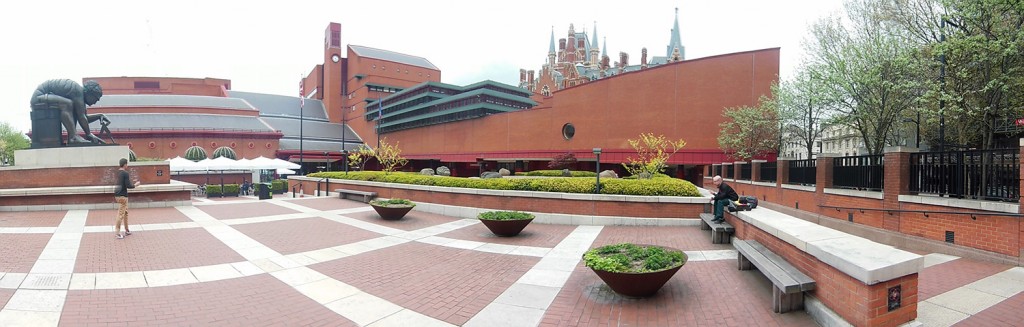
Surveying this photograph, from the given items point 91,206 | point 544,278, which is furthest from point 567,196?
point 91,206

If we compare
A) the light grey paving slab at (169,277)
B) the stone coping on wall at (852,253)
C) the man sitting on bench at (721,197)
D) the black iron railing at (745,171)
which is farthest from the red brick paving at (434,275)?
the black iron railing at (745,171)

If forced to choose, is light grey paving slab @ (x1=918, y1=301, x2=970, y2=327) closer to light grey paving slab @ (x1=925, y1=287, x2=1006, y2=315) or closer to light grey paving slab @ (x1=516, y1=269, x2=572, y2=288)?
Answer: light grey paving slab @ (x1=925, y1=287, x2=1006, y2=315)

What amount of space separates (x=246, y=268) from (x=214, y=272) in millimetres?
432

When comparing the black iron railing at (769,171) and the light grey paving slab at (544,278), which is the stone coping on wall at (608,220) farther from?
the black iron railing at (769,171)

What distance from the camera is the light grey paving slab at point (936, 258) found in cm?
742

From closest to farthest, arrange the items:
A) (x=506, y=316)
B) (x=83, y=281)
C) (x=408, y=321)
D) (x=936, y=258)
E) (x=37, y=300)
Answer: (x=408, y=321), (x=506, y=316), (x=37, y=300), (x=83, y=281), (x=936, y=258)

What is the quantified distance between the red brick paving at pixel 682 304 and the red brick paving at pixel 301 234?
558 cm

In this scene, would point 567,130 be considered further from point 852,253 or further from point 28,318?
point 28,318

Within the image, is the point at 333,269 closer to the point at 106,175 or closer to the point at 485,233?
the point at 485,233

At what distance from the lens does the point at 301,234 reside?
9945 mm

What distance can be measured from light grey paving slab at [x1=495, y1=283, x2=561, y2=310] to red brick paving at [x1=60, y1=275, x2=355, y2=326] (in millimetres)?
2043

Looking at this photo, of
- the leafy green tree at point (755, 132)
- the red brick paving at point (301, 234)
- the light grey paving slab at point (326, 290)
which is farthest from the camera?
the leafy green tree at point (755, 132)

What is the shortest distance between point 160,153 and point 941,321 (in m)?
64.9

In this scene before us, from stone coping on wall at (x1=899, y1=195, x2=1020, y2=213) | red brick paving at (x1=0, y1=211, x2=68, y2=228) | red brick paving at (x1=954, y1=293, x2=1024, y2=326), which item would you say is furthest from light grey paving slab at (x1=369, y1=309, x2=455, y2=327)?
red brick paving at (x1=0, y1=211, x2=68, y2=228)
